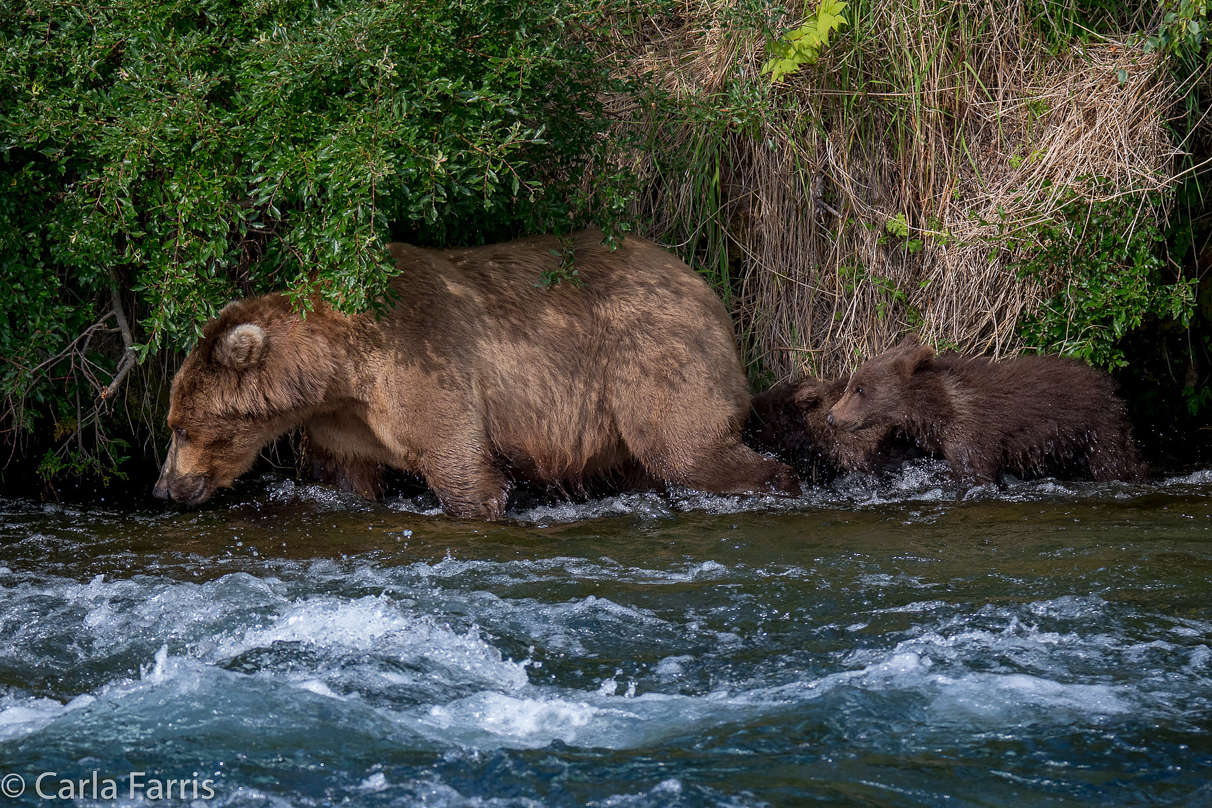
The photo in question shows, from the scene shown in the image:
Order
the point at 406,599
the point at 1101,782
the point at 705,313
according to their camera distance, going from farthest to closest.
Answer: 1. the point at 705,313
2. the point at 406,599
3. the point at 1101,782

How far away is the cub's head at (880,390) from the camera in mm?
6805

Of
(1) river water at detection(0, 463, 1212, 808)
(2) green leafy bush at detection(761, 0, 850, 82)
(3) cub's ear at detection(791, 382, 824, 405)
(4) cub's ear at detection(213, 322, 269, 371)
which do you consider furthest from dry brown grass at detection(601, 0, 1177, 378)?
(4) cub's ear at detection(213, 322, 269, 371)

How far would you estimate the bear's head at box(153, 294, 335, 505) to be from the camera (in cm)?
605

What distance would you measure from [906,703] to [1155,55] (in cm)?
528

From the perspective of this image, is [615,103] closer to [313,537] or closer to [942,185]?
[942,185]

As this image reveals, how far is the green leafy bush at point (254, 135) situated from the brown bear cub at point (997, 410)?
6.55 ft

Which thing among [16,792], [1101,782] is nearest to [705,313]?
[1101,782]

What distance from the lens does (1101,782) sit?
2.95m

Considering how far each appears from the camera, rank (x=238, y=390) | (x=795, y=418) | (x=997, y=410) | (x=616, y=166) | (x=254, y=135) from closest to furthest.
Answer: (x=254, y=135)
(x=238, y=390)
(x=997, y=410)
(x=795, y=418)
(x=616, y=166)

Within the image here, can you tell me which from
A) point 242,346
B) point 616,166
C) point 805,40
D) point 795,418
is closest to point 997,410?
point 795,418

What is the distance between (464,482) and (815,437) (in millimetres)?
2323

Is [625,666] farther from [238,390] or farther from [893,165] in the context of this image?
[893,165]

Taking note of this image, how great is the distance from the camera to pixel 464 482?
623cm

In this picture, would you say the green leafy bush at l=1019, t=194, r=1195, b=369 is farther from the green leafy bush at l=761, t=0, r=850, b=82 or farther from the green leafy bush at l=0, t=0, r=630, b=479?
the green leafy bush at l=0, t=0, r=630, b=479
